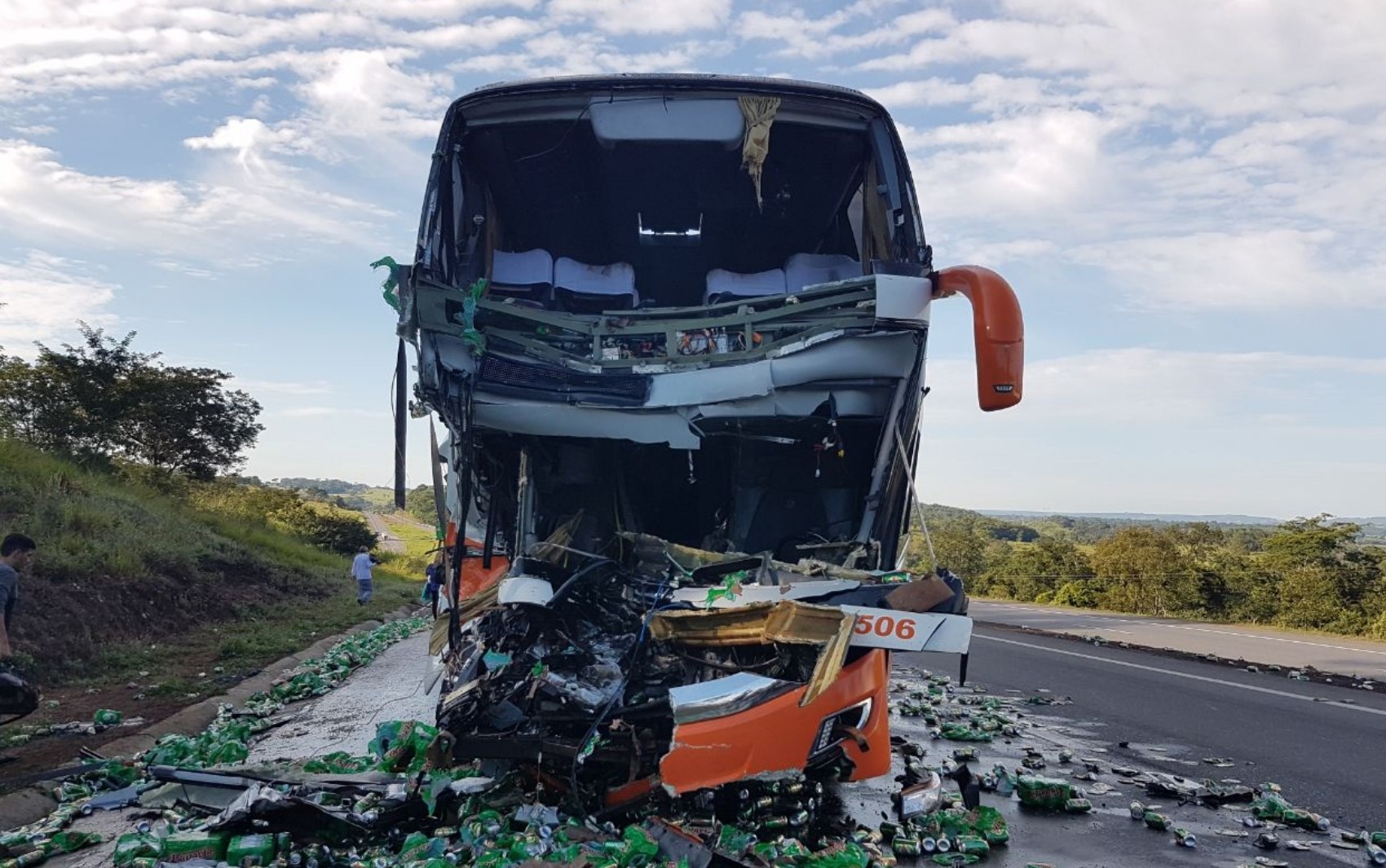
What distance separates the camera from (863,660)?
3525 mm

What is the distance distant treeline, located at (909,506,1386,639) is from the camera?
14031 mm

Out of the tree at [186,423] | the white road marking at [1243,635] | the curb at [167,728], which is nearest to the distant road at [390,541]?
the tree at [186,423]

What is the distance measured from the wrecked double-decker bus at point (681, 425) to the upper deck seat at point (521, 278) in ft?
0.05

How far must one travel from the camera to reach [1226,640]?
39.1 ft

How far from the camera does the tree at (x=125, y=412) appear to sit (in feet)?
57.5

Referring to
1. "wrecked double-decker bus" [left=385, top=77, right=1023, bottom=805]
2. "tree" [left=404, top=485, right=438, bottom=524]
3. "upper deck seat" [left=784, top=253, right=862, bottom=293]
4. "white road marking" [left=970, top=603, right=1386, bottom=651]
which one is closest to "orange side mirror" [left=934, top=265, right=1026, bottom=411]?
"wrecked double-decker bus" [left=385, top=77, right=1023, bottom=805]

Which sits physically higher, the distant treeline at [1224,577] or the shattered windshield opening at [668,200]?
the shattered windshield opening at [668,200]

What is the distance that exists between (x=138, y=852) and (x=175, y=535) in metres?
11.4

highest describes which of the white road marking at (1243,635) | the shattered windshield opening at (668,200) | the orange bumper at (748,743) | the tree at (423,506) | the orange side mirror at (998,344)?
the shattered windshield opening at (668,200)

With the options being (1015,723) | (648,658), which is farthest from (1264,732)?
(648,658)

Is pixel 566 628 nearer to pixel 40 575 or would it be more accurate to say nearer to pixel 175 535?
pixel 40 575

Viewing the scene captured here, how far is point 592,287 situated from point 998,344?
2.62 metres

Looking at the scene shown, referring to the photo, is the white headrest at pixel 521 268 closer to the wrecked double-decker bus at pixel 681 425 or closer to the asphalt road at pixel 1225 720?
the wrecked double-decker bus at pixel 681 425

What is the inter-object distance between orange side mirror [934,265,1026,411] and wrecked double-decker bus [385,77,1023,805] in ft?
0.04
